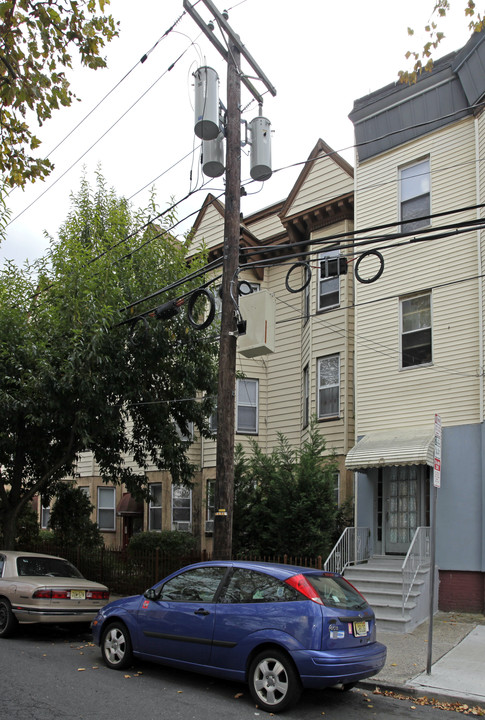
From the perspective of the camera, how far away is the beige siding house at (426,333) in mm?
13008

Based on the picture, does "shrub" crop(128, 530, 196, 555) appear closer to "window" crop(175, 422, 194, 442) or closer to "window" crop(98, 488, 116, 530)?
"window" crop(175, 422, 194, 442)

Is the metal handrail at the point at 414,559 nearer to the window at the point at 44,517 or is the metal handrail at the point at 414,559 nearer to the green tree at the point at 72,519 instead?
the green tree at the point at 72,519

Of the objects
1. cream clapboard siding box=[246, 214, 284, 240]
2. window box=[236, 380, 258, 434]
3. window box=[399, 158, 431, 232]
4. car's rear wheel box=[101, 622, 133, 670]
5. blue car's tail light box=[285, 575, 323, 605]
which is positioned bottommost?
car's rear wheel box=[101, 622, 133, 670]

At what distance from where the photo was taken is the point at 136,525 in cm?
2341

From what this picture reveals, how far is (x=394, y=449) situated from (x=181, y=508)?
9.80 meters

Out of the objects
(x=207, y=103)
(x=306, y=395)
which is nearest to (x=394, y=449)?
(x=306, y=395)

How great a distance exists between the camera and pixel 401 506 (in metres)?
14.3

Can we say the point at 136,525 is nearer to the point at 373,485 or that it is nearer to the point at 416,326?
the point at 373,485

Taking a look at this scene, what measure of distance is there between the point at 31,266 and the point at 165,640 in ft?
33.5

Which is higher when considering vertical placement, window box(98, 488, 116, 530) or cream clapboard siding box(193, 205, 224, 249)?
cream clapboard siding box(193, 205, 224, 249)

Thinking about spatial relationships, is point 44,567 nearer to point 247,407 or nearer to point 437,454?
point 437,454

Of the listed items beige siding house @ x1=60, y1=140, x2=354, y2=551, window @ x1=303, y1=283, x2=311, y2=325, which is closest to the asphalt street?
beige siding house @ x1=60, y1=140, x2=354, y2=551

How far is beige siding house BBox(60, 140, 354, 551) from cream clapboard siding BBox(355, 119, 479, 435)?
1.58 meters

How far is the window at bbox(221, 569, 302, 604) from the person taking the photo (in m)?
7.31
